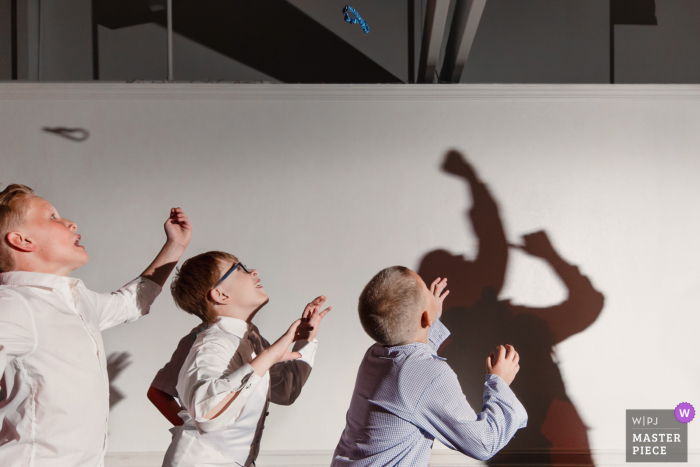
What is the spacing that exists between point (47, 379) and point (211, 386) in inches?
16.5

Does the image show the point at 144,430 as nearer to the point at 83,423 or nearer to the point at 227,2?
the point at 83,423

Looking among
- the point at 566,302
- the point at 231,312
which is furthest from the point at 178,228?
the point at 566,302

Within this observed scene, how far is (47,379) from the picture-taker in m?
1.12

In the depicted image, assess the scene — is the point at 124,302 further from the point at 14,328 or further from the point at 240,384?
the point at 240,384

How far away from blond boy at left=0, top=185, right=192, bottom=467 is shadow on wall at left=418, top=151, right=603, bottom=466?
1.57 metres

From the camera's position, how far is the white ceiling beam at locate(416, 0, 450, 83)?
206cm

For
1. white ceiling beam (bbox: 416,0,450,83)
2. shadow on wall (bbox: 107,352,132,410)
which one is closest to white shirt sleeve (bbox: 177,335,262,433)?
shadow on wall (bbox: 107,352,132,410)

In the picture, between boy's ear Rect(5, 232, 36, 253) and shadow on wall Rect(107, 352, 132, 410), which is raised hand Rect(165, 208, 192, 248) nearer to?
boy's ear Rect(5, 232, 36, 253)

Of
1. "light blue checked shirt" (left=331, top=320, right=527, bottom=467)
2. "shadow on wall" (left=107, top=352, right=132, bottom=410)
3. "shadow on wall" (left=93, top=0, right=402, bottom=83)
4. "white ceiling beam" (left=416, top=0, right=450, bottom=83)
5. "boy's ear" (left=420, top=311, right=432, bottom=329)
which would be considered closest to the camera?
"light blue checked shirt" (left=331, top=320, right=527, bottom=467)

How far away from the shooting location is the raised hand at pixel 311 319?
5.23ft

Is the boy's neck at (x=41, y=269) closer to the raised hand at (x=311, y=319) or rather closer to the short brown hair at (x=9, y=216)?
the short brown hair at (x=9, y=216)

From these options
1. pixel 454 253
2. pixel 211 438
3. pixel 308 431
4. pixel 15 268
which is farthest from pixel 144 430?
pixel 454 253

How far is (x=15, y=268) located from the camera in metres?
1.19

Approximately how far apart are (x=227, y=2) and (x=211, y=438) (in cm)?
274
